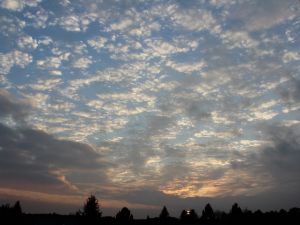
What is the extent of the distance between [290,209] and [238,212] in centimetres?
1329

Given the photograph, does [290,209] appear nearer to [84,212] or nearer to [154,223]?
[154,223]

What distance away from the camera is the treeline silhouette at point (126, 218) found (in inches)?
2151

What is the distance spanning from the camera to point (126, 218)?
78562 millimetres

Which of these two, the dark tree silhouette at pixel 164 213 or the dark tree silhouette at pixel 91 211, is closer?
the dark tree silhouette at pixel 91 211

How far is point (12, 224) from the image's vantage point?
53156 mm

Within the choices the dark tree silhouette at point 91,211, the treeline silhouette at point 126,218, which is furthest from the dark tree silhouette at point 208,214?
the dark tree silhouette at point 91,211

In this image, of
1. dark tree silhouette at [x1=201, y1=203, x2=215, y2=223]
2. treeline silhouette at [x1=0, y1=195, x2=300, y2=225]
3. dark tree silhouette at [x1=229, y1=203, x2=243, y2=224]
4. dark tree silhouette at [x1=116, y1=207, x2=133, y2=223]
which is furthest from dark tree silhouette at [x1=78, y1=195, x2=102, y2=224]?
dark tree silhouette at [x1=201, y1=203, x2=215, y2=223]

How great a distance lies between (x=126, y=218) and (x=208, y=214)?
3564 cm

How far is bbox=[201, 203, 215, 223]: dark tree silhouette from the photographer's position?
103 metres

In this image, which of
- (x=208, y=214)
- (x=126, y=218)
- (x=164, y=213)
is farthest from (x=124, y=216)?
(x=208, y=214)

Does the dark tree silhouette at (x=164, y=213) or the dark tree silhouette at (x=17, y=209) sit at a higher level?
the dark tree silhouette at (x=164, y=213)

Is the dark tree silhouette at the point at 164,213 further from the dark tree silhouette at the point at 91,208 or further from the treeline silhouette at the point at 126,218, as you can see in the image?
the dark tree silhouette at the point at 91,208

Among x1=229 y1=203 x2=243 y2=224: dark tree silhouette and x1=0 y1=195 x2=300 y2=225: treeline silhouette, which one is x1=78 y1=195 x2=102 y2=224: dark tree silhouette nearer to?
x1=0 y1=195 x2=300 y2=225: treeline silhouette

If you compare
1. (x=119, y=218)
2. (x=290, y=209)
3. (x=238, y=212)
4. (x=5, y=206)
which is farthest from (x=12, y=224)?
(x=290, y=209)
